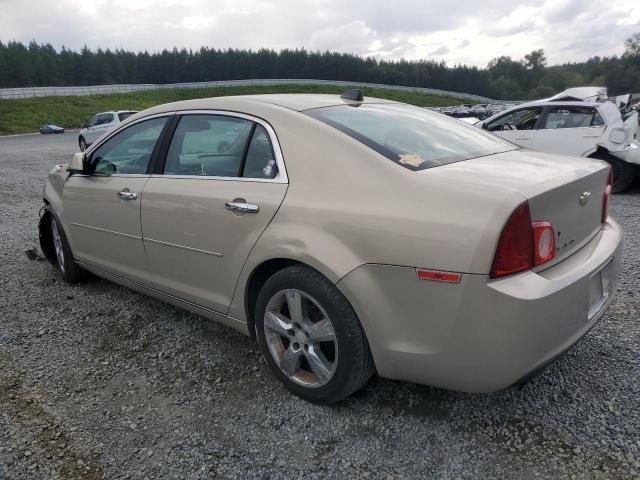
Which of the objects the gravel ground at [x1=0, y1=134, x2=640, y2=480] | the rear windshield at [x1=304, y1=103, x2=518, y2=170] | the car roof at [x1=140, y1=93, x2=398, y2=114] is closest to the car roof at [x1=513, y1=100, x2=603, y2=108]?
the gravel ground at [x1=0, y1=134, x2=640, y2=480]

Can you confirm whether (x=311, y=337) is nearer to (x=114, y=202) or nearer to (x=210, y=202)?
(x=210, y=202)

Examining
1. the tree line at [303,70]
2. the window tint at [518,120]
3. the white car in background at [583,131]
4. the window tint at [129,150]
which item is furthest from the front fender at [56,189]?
the tree line at [303,70]

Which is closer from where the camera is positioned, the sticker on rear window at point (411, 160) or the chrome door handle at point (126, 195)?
the sticker on rear window at point (411, 160)

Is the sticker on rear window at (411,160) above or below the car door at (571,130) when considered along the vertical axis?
above

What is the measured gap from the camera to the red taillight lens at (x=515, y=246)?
1835 millimetres

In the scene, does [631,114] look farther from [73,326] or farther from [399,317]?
[73,326]

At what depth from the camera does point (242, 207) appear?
2.53 metres

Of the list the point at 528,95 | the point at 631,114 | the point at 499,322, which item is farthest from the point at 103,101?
the point at 528,95

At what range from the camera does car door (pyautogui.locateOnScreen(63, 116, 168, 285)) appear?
3260 mm

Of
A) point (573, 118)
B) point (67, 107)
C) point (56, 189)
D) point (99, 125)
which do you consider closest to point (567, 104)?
point (573, 118)

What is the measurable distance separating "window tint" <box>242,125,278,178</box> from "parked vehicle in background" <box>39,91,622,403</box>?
0.01 m

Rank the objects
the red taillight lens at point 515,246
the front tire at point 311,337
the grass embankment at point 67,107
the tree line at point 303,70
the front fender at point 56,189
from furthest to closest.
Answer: the tree line at point 303,70, the grass embankment at point 67,107, the front fender at point 56,189, the front tire at point 311,337, the red taillight lens at point 515,246

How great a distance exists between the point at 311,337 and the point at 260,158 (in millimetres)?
988

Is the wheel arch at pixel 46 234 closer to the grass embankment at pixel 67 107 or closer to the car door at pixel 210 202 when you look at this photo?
the car door at pixel 210 202
